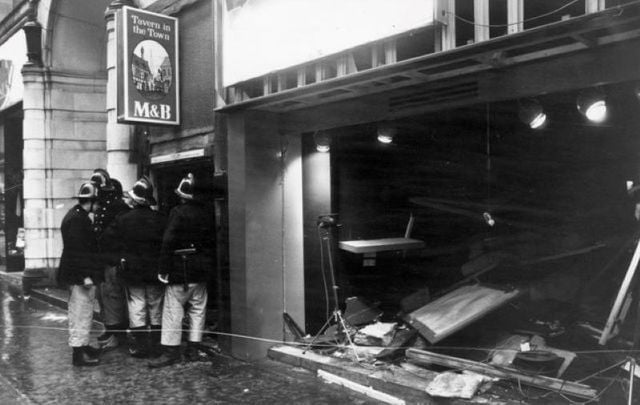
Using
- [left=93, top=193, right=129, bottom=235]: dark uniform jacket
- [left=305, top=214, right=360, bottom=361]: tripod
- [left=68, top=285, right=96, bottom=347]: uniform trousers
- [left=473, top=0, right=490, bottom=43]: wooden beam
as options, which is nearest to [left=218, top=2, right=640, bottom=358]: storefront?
[left=473, top=0, right=490, bottom=43]: wooden beam

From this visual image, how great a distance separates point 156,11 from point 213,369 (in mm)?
6200

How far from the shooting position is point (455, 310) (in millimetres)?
6812

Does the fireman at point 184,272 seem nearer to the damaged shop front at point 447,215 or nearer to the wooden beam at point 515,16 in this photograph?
the damaged shop front at point 447,215

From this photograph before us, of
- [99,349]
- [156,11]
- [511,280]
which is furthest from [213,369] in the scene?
[156,11]

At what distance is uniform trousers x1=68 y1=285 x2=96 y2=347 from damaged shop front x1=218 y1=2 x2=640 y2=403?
1.92m

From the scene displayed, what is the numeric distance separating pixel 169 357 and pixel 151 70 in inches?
175

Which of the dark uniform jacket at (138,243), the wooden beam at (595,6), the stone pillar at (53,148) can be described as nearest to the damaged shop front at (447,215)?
the wooden beam at (595,6)

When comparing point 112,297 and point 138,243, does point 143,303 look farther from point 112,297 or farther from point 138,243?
point 138,243

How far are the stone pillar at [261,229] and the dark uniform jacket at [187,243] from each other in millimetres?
380

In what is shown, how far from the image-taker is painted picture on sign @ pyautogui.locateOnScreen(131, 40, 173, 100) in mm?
8766

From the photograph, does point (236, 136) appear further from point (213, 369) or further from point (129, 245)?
point (213, 369)

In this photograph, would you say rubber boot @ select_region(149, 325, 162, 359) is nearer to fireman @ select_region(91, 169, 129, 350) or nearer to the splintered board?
fireman @ select_region(91, 169, 129, 350)

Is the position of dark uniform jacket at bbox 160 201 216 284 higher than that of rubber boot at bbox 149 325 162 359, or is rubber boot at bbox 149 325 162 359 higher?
dark uniform jacket at bbox 160 201 216 284

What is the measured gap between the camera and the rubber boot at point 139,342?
7.81 m
